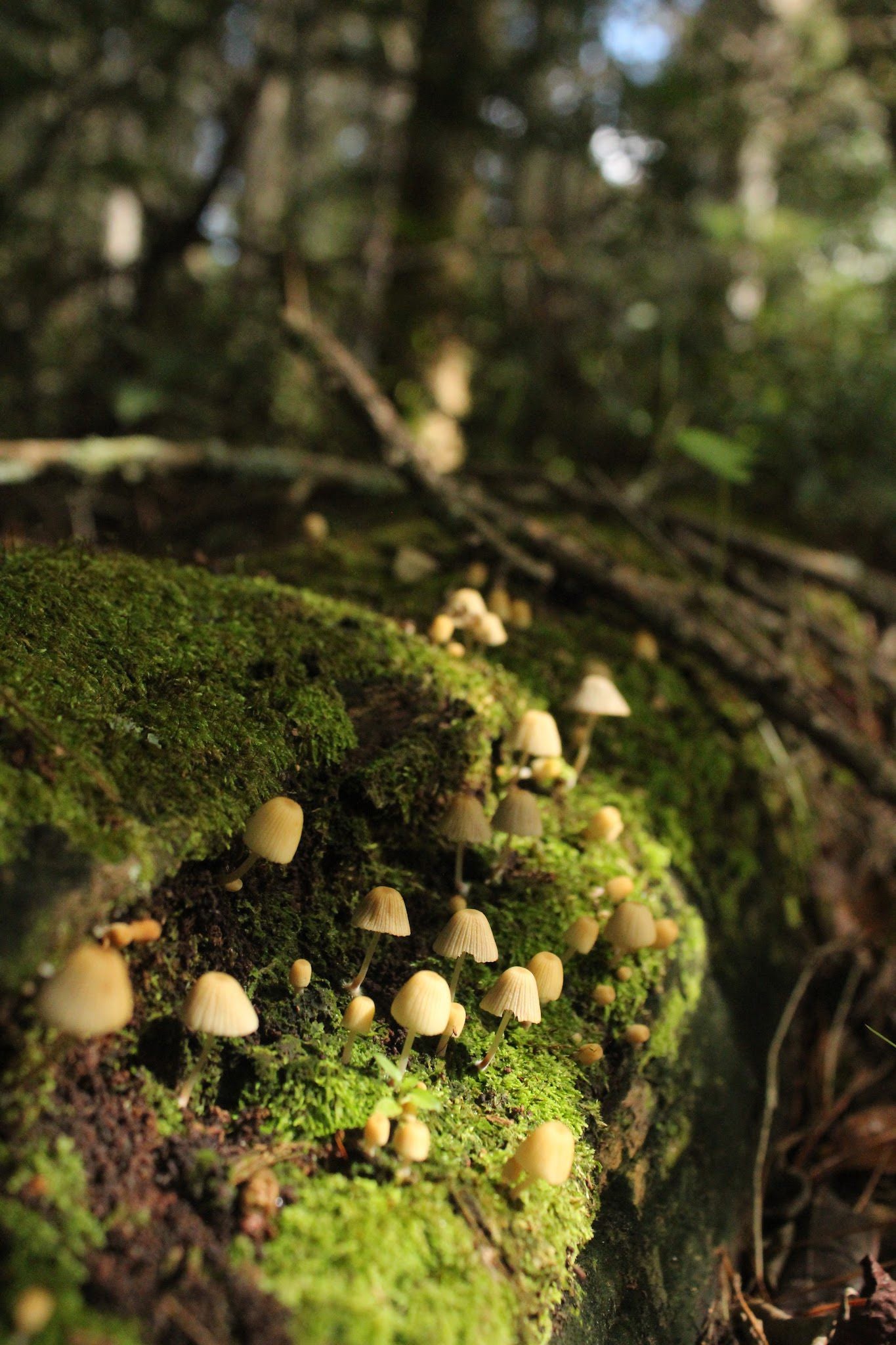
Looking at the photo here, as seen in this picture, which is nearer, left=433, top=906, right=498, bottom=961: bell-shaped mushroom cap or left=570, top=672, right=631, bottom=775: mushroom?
left=433, top=906, right=498, bottom=961: bell-shaped mushroom cap

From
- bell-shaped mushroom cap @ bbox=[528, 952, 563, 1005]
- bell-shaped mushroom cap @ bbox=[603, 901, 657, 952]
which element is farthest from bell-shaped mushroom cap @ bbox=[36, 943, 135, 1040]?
bell-shaped mushroom cap @ bbox=[603, 901, 657, 952]

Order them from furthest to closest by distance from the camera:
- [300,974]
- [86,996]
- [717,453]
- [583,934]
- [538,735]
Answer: [717,453], [538,735], [583,934], [300,974], [86,996]

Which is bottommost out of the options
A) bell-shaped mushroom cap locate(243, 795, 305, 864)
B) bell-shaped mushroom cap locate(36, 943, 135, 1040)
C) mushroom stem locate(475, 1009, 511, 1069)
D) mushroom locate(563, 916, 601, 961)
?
mushroom stem locate(475, 1009, 511, 1069)

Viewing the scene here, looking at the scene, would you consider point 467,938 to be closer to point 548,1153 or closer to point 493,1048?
point 493,1048

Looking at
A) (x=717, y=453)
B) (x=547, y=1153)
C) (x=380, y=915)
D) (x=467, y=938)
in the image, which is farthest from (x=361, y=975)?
(x=717, y=453)

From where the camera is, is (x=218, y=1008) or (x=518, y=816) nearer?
(x=218, y=1008)

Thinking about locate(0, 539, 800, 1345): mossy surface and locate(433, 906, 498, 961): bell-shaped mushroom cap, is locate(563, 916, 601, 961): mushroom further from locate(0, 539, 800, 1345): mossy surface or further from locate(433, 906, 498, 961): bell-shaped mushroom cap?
locate(433, 906, 498, 961): bell-shaped mushroom cap

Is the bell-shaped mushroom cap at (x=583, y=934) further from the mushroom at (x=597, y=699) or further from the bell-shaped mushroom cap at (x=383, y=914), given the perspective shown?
the mushroom at (x=597, y=699)
